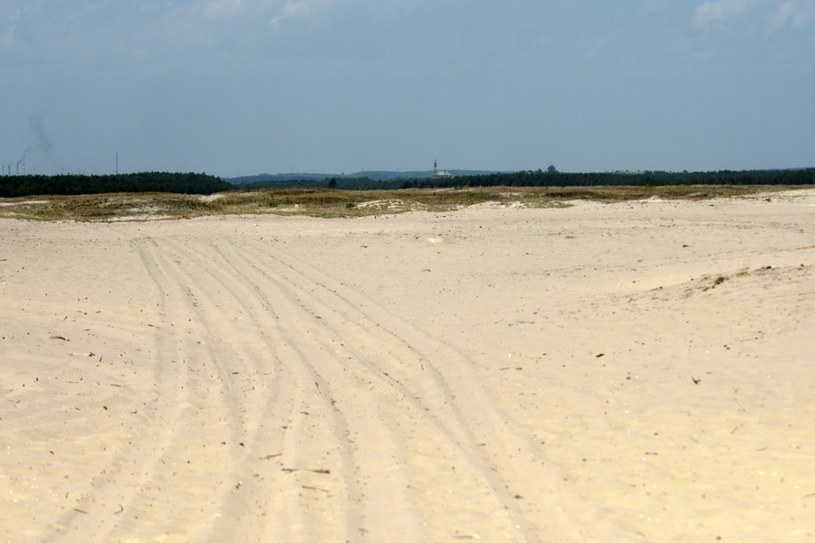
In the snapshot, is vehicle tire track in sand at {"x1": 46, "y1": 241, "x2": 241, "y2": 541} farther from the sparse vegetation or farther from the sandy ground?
the sparse vegetation

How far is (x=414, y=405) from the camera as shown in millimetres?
7660

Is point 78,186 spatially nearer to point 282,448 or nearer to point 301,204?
point 301,204

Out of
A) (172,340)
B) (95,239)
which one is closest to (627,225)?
(95,239)

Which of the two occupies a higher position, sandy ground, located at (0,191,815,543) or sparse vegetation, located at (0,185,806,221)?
sparse vegetation, located at (0,185,806,221)

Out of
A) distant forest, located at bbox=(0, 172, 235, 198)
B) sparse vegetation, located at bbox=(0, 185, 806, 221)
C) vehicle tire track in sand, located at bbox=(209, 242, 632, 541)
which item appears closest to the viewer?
vehicle tire track in sand, located at bbox=(209, 242, 632, 541)

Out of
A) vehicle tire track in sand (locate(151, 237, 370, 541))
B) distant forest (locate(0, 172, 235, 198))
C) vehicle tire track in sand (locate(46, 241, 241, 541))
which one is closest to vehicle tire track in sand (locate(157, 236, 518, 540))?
vehicle tire track in sand (locate(151, 237, 370, 541))

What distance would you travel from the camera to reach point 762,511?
5062 millimetres

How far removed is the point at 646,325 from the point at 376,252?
915 centimetres

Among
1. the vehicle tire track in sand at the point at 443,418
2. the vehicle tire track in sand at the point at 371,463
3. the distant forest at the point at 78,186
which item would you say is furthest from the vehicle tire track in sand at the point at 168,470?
the distant forest at the point at 78,186

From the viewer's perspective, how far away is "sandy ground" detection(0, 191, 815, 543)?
16.9 feet

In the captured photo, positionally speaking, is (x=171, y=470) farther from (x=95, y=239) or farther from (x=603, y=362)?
(x=95, y=239)

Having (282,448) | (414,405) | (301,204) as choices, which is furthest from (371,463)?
(301,204)

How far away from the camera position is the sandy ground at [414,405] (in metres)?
5.15

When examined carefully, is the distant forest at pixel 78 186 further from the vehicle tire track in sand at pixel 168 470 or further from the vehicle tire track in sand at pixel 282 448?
the vehicle tire track in sand at pixel 168 470
